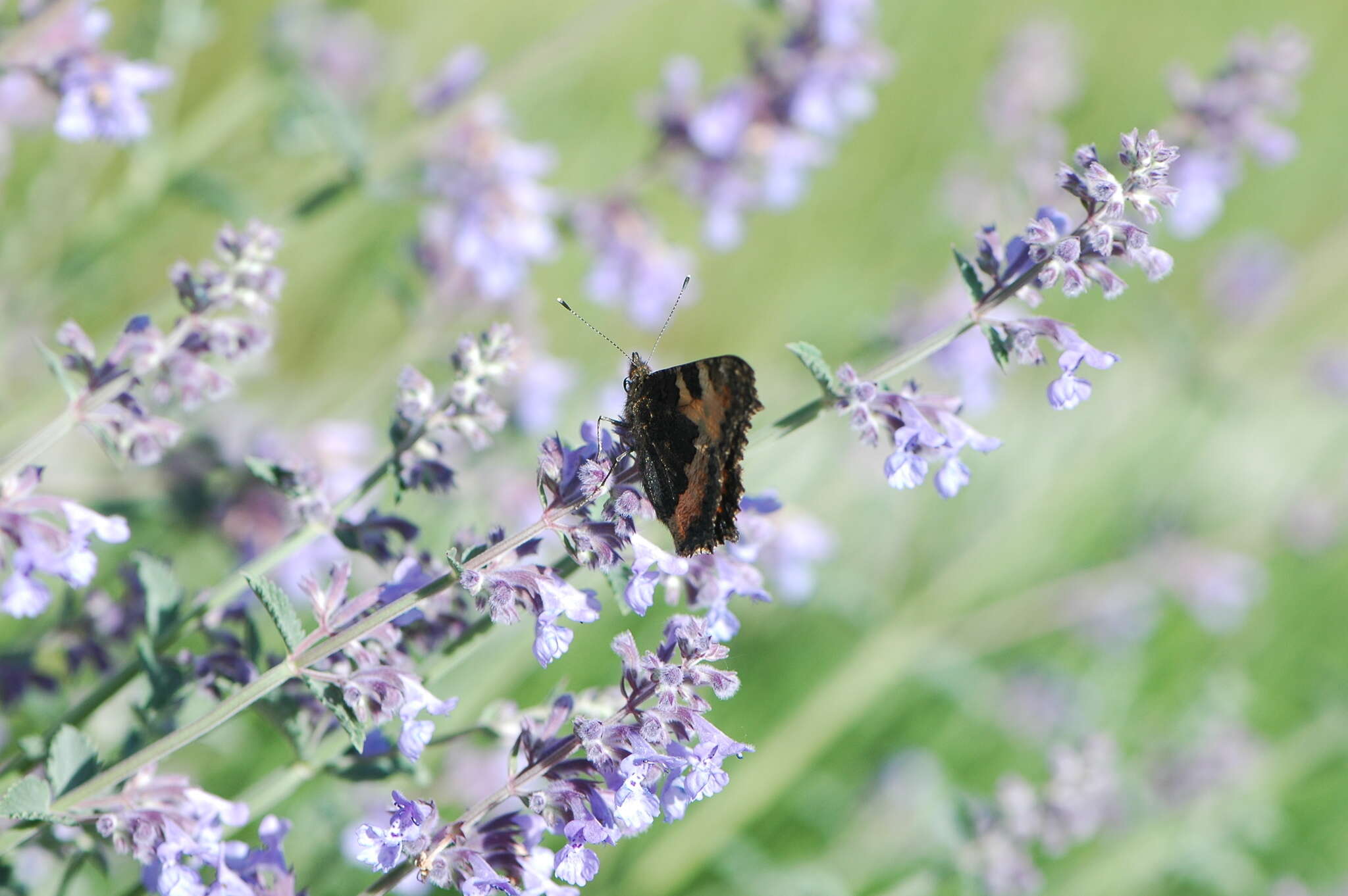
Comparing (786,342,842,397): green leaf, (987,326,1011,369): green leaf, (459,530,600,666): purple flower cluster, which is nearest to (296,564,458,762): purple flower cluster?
(459,530,600,666): purple flower cluster

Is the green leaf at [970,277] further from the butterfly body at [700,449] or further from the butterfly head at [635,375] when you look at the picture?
the butterfly head at [635,375]

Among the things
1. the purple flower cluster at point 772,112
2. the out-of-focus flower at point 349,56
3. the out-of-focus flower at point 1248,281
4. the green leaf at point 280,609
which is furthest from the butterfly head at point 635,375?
the out-of-focus flower at point 1248,281

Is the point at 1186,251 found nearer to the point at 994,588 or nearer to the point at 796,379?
the point at 796,379

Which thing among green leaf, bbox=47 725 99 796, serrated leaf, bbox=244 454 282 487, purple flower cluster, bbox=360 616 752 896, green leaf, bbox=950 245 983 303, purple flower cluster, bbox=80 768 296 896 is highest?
serrated leaf, bbox=244 454 282 487

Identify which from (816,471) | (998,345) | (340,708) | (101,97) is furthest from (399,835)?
(816,471)

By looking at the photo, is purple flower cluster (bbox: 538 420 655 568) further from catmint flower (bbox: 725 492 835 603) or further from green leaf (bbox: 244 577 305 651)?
catmint flower (bbox: 725 492 835 603)

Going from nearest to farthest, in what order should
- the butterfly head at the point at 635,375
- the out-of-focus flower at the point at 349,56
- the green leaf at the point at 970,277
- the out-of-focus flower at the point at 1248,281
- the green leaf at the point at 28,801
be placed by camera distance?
the green leaf at the point at 28,801, the green leaf at the point at 970,277, the butterfly head at the point at 635,375, the out-of-focus flower at the point at 349,56, the out-of-focus flower at the point at 1248,281
